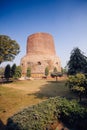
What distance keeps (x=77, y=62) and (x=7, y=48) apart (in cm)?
1413

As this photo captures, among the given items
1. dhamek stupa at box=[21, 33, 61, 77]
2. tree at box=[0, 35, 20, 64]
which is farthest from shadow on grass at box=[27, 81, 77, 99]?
dhamek stupa at box=[21, 33, 61, 77]

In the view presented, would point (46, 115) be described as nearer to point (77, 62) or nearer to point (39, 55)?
point (77, 62)

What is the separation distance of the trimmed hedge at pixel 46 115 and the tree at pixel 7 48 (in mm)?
17466

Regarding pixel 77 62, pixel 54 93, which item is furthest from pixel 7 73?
pixel 77 62

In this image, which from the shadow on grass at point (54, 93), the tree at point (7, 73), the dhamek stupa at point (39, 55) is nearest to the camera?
the shadow on grass at point (54, 93)

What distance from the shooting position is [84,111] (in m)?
6.47

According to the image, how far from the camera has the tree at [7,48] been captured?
72.4 feet

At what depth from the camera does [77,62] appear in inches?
601

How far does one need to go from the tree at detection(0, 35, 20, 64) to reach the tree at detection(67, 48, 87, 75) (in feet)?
42.3

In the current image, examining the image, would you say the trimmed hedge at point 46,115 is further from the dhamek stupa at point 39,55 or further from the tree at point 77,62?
the dhamek stupa at point 39,55

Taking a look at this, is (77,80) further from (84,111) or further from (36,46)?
(36,46)

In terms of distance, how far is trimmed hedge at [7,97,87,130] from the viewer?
16.6ft

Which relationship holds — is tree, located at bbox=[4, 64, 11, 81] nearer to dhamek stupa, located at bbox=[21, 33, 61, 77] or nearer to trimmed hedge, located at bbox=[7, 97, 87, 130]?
dhamek stupa, located at bbox=[21, 33, 61, 77]

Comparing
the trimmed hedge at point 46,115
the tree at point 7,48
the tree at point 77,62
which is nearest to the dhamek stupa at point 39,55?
the tree at point 7,48
